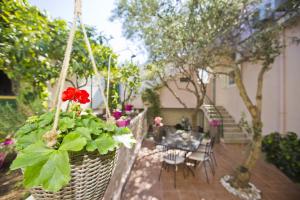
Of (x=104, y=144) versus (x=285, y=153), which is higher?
(x=104, y=144)

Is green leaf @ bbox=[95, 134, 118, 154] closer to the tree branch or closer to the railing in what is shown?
the railing

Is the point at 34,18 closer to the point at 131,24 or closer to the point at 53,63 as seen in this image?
the point at 53,63

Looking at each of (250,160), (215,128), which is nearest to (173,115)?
(215,128)

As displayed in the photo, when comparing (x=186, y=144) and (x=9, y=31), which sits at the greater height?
(x=9, y=31)

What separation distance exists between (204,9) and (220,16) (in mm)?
443

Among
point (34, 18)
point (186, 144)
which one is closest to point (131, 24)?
point (186, 144)

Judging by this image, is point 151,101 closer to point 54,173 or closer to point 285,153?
point 285,153

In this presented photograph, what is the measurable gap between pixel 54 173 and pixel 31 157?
96 mm

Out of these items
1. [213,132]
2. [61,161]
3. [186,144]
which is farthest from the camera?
[213,132]

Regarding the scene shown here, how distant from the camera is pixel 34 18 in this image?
185 centimetres

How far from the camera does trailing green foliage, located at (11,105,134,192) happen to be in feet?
1.86

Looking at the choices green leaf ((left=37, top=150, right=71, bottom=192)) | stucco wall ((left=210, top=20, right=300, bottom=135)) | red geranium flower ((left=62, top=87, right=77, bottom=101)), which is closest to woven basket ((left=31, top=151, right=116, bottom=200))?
green leaf ((left=37, top=150, right=71, bottom=192))

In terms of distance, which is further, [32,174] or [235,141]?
[235,141]

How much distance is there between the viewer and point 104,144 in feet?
2.53
